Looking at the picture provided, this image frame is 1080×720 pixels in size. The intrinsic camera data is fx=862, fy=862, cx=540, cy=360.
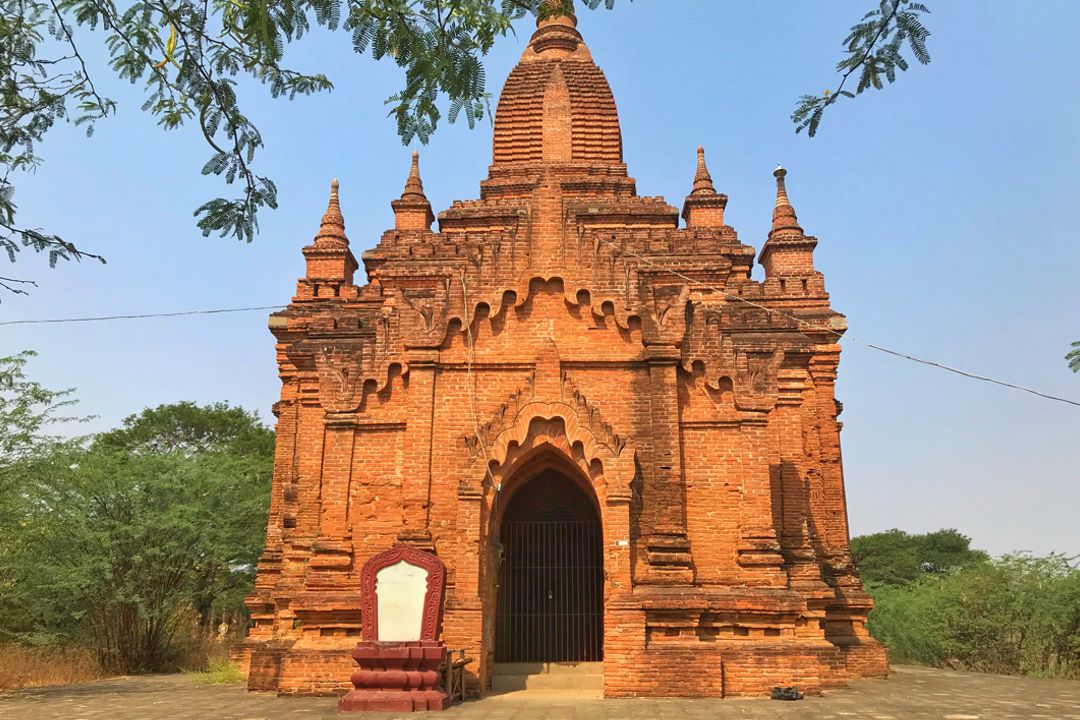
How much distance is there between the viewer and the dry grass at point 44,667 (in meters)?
15.5

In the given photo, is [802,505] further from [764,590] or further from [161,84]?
[161,84]

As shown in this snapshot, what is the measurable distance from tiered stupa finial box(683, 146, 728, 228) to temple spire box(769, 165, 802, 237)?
5.44ft

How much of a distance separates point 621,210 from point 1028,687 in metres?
11.3

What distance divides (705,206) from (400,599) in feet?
41.6

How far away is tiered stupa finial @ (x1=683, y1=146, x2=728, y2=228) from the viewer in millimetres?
20266

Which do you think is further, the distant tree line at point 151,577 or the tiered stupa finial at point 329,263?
the tiered stupa finial at point 329,263

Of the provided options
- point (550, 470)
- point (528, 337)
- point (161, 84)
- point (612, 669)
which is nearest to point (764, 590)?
point (612, 669)

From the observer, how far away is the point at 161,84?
525cm

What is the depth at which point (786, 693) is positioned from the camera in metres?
11.4

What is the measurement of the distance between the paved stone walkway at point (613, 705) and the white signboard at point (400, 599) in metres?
1.13

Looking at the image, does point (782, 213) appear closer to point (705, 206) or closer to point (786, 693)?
point (705, 206)

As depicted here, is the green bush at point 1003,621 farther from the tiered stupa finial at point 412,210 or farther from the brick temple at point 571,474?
the tiered stupa finial at point 412,210

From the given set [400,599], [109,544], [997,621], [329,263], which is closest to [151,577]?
[109,544]

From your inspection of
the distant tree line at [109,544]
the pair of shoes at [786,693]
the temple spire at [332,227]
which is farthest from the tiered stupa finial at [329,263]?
the pair of shoes at [786,693]
